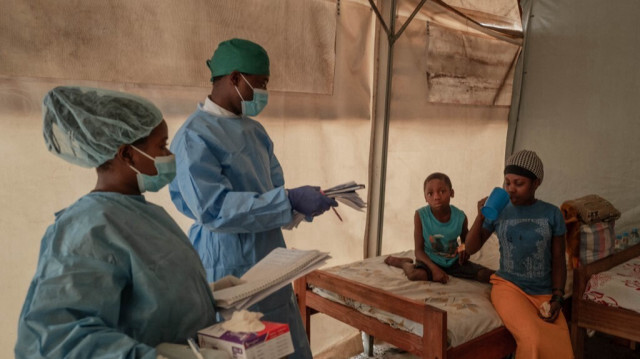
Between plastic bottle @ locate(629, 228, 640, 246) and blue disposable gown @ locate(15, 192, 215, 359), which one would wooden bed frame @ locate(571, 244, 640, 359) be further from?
blue disposable gown @ locate(15, 192, 215, 359)

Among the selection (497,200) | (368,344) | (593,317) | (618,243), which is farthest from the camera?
(368,344)

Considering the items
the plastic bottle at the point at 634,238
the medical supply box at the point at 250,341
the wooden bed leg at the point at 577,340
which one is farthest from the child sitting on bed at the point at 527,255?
the medical supply box at the point at 250,341

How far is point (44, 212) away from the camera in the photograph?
→ 2.21 m

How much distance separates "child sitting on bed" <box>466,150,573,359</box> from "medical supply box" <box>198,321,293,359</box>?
1.83 m

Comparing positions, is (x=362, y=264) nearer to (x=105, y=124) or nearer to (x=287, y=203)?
(x=287, y=203)

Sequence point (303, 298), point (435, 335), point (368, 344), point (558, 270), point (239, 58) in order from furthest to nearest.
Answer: point (368, 344) < point (303, 298) < point (558, 270) < point (435, 335) < point (239, 58)

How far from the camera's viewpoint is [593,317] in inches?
109

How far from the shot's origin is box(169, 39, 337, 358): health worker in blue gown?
1788 mm

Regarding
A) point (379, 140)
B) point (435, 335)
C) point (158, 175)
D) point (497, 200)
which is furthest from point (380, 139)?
point (158, 175)

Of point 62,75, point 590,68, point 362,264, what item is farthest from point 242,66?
point 590,68

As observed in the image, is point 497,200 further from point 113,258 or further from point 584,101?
point 584,101

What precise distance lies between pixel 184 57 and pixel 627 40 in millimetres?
3674

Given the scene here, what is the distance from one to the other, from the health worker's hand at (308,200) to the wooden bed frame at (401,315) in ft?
2.45

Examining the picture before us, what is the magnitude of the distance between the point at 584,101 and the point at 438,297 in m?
2.77
